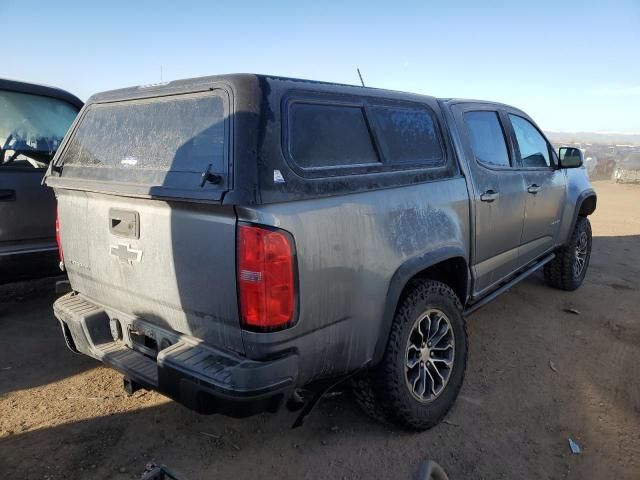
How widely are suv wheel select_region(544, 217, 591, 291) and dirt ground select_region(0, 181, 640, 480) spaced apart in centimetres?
116

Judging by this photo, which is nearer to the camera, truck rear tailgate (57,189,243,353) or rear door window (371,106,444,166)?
truck rear tailgate (57,189,243,353)

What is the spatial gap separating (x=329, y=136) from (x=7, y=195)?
304 centimetres

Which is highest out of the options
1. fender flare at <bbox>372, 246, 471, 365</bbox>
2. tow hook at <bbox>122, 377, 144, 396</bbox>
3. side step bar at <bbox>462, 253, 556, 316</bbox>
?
fender flare at <bbox>372, 246, 471, 365</bbox>

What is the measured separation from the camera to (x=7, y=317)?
14.4 feet

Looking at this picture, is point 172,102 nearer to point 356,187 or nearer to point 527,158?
point 356,187

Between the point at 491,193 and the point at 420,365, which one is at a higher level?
the point at 491,193

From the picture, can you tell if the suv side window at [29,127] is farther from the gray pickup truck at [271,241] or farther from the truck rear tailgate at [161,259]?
the truck rear tailgate at [161,259]

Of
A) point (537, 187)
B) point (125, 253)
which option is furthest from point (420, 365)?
point (537, 187)

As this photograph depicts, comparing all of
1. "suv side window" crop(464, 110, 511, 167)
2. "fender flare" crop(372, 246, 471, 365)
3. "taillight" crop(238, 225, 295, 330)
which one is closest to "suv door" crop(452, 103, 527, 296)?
"suv side window" crop(464, 110, 511, 167)

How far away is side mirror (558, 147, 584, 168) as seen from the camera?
4555mm

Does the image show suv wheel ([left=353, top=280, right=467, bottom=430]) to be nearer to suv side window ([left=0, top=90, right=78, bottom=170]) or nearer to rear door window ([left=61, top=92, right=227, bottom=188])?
rear door window ([left=61, top=92, right=227, bottom=188])

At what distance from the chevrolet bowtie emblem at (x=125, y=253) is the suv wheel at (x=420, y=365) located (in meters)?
1.34

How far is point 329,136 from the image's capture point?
2.31 meters

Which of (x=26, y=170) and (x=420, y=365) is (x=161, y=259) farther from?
(x=26, y=170)
